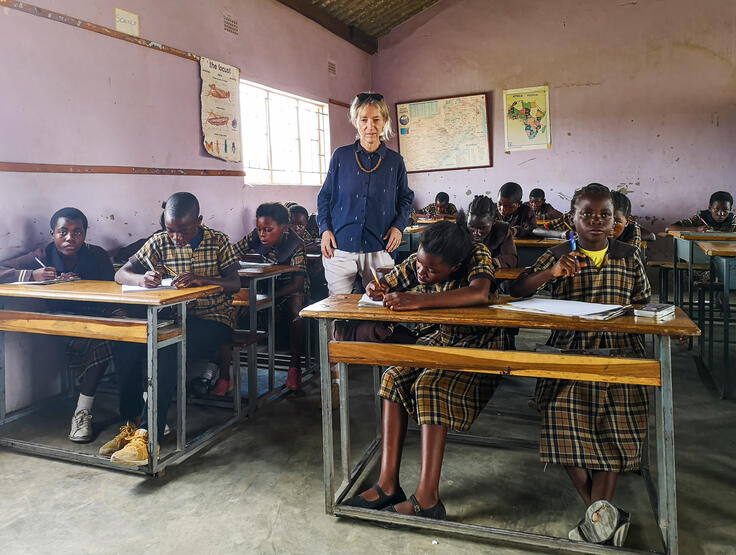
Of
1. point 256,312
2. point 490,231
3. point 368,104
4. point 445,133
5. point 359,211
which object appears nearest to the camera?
point 368,104

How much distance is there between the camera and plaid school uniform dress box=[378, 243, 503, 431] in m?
1.82

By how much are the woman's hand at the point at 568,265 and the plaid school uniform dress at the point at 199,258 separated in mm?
1532

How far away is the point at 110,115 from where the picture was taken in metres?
3.68

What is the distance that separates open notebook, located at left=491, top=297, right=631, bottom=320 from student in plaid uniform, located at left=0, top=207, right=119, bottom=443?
1.91 m

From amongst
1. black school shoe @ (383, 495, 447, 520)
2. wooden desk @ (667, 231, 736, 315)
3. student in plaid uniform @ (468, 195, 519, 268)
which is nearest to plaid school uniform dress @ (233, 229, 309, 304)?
student in plaid uniform @ (468, 195, 519, 268)

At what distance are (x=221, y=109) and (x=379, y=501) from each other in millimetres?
3695

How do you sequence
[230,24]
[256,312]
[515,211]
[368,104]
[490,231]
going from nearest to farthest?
1. [368,104]
2. [256,312]
3. [490,231]
4. [515,211]
5. [230,24]

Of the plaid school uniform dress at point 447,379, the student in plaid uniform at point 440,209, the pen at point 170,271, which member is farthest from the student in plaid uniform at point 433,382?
the student in plaid uniform at point 440,209

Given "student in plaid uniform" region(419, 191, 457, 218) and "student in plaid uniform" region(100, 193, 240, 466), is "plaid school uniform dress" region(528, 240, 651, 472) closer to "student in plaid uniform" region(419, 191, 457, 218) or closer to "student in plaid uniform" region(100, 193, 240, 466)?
"student in plaid uniform" region(100, 193, 240, 466)

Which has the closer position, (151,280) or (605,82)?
(151,280)

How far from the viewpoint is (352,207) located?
2805 millimetres

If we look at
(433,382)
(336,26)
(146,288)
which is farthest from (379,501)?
(336,26)

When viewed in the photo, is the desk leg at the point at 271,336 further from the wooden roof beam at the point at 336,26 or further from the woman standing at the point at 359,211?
the wooden roof beam at the point at 336,26

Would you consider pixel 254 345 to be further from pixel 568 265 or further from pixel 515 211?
pixel 515 211
